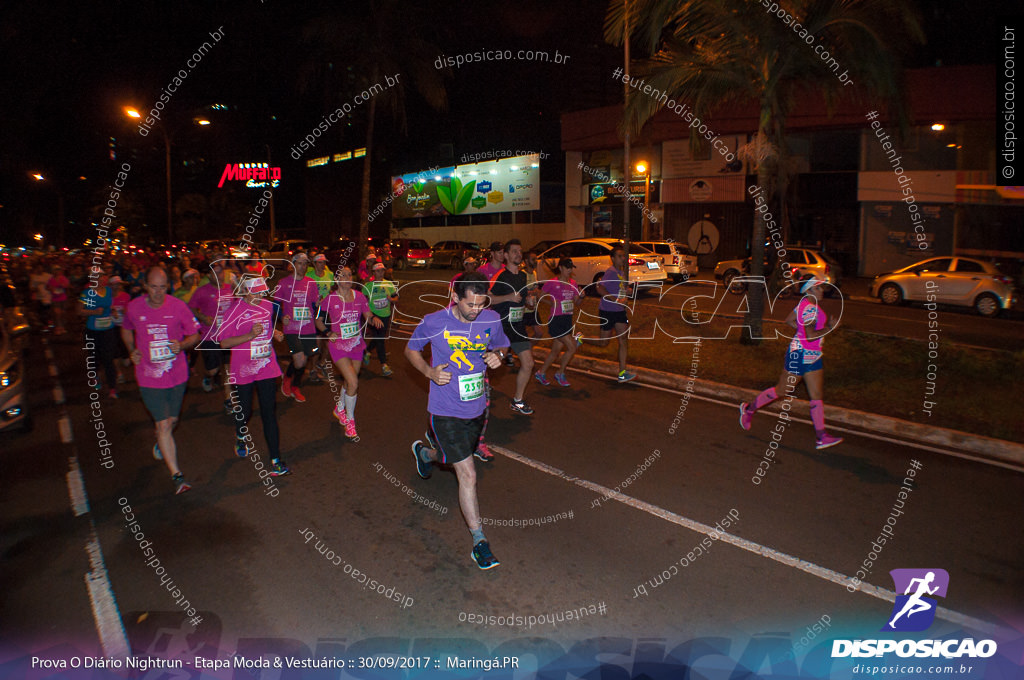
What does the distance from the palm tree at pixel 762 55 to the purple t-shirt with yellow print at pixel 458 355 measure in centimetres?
892

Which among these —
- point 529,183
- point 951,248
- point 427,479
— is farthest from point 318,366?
point 529,183

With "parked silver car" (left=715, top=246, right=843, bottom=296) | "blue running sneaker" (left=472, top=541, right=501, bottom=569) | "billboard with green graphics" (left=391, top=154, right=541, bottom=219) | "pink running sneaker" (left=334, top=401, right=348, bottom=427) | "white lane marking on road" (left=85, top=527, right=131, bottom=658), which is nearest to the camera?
"white lane marking on road" (left=85, top=527, right=131, bottom=658)

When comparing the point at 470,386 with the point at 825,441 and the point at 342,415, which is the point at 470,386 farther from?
the point at 825,441

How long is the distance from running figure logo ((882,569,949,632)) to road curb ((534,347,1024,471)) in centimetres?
308

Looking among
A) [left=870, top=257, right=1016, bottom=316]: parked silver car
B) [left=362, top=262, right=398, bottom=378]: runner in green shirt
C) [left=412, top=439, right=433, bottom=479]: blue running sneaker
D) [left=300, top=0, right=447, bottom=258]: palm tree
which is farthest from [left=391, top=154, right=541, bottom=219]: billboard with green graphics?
[left=412, top=439, right=433, bottom=479]: blue running sneaker

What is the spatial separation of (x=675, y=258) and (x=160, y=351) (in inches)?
747

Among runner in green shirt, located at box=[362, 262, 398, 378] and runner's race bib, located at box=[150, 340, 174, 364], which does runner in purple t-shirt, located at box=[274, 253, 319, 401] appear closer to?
runner in green shirt, located at box=[362, 262, 398, 378]

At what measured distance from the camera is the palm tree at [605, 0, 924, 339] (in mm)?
10852

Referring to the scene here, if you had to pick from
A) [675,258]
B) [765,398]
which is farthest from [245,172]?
[765,398]

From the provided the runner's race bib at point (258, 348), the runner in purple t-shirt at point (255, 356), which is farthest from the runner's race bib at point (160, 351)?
the runner's race bib at point (258, 348)

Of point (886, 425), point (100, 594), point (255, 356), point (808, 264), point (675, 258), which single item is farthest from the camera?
point (675, 258)

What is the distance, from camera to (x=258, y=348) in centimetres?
628

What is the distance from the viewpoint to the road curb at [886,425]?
707 centimetres

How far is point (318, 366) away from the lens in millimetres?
11727
